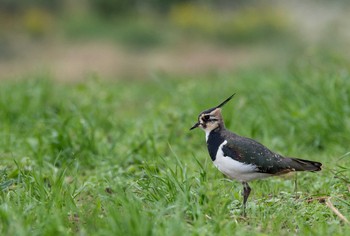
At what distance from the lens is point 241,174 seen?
5.07 metres

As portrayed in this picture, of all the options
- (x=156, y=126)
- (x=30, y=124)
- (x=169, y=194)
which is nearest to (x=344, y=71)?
(x=156, y=126)

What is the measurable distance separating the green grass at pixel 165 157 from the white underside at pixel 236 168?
0.51 ft

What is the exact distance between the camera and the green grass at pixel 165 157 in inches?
175

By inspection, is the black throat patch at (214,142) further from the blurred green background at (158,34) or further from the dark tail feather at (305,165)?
the blurred green background at (158,34)

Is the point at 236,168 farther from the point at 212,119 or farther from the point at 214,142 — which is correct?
the point at 212,119

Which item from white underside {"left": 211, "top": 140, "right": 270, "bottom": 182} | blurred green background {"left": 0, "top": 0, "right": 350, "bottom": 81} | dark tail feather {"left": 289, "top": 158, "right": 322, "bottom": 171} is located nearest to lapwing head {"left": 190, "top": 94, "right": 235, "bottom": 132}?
white underside {"left": 211, "top": 140, "right": 270, "bottom": 182}

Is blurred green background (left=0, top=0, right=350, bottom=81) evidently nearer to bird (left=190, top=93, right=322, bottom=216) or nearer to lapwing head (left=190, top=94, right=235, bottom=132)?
lapwing head (left=190, top=94, right=235, bottom=132)

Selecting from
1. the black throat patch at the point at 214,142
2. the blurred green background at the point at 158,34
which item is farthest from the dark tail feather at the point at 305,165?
the blurred green background at the point at 158,34

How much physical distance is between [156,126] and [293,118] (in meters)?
1.51

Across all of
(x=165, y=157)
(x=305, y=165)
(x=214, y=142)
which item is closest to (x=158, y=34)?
(x=165, y=157)

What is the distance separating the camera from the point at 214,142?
528cm

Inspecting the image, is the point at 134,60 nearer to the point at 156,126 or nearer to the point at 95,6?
the point at 95,6

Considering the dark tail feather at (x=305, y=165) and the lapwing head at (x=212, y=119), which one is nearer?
the dark tail feather at (x=305, y=165)

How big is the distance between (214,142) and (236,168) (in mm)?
344
